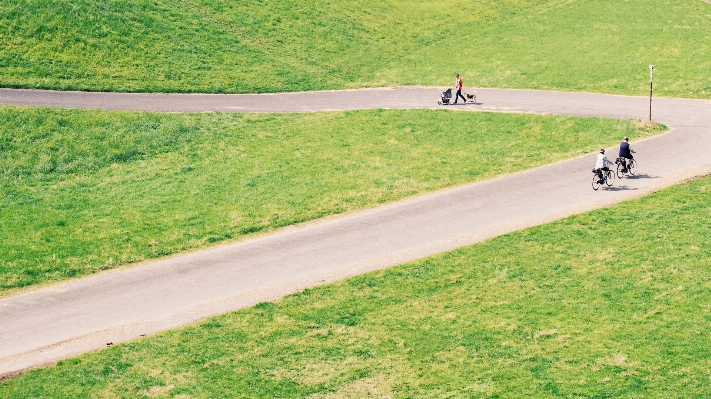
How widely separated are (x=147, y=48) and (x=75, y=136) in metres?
13.4

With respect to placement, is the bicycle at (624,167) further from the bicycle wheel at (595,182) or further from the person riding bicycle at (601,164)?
the bicycle wheel at (595,182)

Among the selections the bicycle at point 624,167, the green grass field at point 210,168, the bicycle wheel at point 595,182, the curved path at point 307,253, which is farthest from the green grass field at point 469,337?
the green grass field at point 210,168

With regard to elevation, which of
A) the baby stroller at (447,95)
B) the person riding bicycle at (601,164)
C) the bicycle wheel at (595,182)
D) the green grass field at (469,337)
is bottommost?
the green grass field at (469,337)

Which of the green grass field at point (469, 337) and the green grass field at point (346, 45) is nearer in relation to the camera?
the green grass field at point (469, 337)

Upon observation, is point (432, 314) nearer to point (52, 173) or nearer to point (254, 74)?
point (52, 173)

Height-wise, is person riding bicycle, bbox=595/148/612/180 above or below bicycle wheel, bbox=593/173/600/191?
above

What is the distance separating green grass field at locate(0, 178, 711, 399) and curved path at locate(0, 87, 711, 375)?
1.10m

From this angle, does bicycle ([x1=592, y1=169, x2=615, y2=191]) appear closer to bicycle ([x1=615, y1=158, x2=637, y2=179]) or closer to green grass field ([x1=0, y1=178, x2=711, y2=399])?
bicycle ([x1=615, y1=158, x2=637, y2=179])

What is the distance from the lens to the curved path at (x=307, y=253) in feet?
90.9

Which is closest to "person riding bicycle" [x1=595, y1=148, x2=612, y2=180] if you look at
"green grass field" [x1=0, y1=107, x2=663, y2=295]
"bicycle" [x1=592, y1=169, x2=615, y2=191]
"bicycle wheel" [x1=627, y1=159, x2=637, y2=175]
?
"bicycle" [x1=592, y1=169, x2=615, y2=191]

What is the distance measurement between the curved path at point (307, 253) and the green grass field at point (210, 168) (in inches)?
50.7

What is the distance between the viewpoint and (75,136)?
4319cm

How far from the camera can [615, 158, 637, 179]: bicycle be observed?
38000mm

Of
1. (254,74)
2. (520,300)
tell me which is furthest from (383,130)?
(520,300)
